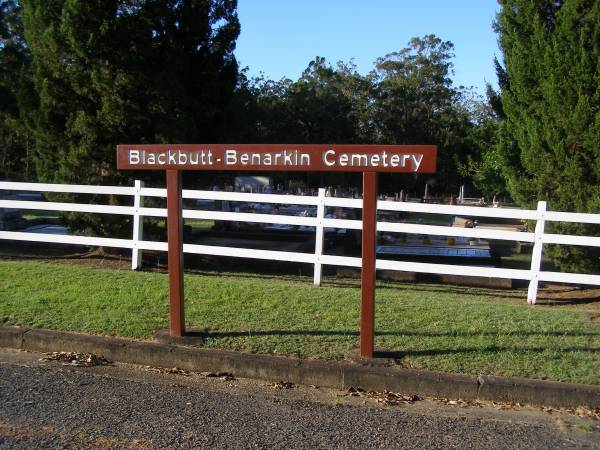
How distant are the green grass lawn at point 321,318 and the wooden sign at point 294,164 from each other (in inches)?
22.7

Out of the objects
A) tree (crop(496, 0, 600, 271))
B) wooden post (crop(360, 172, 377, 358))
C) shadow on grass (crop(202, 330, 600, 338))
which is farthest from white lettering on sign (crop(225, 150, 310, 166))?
tree (crop(496, 0, 600, 271))

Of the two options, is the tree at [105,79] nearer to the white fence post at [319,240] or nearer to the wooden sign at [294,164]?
the white fence post at [319,240]

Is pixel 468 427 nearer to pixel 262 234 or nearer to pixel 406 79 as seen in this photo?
pixel 262 234

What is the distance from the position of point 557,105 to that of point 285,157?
16.9ft

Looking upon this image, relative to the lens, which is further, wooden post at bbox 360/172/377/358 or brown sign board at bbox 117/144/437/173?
wooden post at bbox 360/172/377/358

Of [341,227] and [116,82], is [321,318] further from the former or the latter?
[116,82]

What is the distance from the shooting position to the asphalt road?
13.9ft

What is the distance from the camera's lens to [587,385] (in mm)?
5164

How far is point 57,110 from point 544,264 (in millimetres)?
11049

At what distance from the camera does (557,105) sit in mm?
8898

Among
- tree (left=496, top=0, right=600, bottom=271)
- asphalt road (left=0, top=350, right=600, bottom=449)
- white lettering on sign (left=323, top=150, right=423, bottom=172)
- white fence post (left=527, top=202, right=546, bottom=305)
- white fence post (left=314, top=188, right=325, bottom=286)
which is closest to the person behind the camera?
asphalt road (left=0, top=350, right=600, bottom=449)

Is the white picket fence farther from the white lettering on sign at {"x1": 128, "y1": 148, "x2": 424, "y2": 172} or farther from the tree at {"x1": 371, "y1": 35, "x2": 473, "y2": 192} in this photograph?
the tree at {"x1": 371, "y1": 35, "x2": 473, "y2": 192}

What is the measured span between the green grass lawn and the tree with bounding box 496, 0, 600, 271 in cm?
176

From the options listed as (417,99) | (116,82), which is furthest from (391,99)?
(116,82)
